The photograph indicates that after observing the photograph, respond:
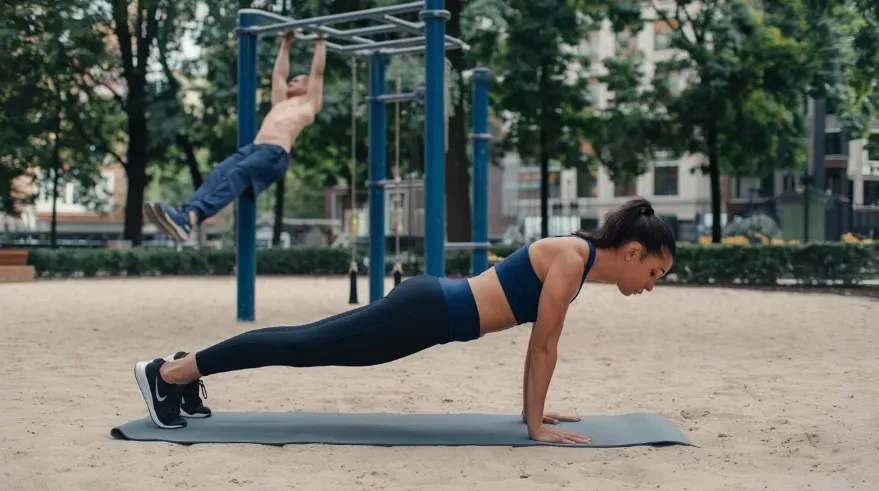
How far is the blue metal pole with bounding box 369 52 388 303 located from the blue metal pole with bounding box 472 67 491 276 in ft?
3.69

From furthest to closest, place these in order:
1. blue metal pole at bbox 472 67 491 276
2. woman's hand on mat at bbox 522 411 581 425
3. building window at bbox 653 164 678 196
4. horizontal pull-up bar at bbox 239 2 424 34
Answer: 1. building window at bbox 653 164 678 196
2. blue metal pole at bbox 472 67 491 276
3. horizontal pull-up bar at bbox 239 2 424 34
4. woman's hand on mat at bbox 522 411 581 425

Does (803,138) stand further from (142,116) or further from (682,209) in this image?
(682,209)

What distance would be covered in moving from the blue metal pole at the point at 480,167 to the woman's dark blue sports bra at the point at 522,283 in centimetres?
691

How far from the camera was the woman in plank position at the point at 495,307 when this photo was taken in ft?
13.9

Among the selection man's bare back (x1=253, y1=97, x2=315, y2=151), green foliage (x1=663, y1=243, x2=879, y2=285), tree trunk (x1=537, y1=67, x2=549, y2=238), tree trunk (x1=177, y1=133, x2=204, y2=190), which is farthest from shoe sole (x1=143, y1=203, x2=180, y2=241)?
tree trunk (x1=177, y1=133, x2=204, y2=190)

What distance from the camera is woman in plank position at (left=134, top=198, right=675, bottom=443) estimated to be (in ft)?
13.9

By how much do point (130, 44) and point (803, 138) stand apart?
17.5 m

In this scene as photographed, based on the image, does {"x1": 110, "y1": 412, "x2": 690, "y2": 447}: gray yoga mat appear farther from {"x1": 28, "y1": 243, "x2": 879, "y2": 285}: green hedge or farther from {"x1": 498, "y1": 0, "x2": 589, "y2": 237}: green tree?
{"x1": 498, "y1": 0, "x2": 589, "y2": 237}: green tree

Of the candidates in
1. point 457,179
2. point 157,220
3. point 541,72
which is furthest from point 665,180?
point 157,220

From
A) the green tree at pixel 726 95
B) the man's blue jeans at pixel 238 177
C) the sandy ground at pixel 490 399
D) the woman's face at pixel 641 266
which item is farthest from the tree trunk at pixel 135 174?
the woman's face at pixel 641 266

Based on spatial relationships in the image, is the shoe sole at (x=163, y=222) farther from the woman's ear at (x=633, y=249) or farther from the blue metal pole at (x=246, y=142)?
the woman's ear at (x=633, y=249)

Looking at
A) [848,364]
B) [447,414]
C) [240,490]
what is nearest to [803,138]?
[848,364]

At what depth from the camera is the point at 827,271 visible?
58.7ft

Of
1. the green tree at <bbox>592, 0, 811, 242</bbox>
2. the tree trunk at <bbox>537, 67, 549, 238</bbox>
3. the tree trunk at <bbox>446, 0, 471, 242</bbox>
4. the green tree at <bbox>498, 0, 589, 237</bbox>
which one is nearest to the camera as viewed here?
the tree trunk at <bbox>446, 0, 471, 242</bbox>
